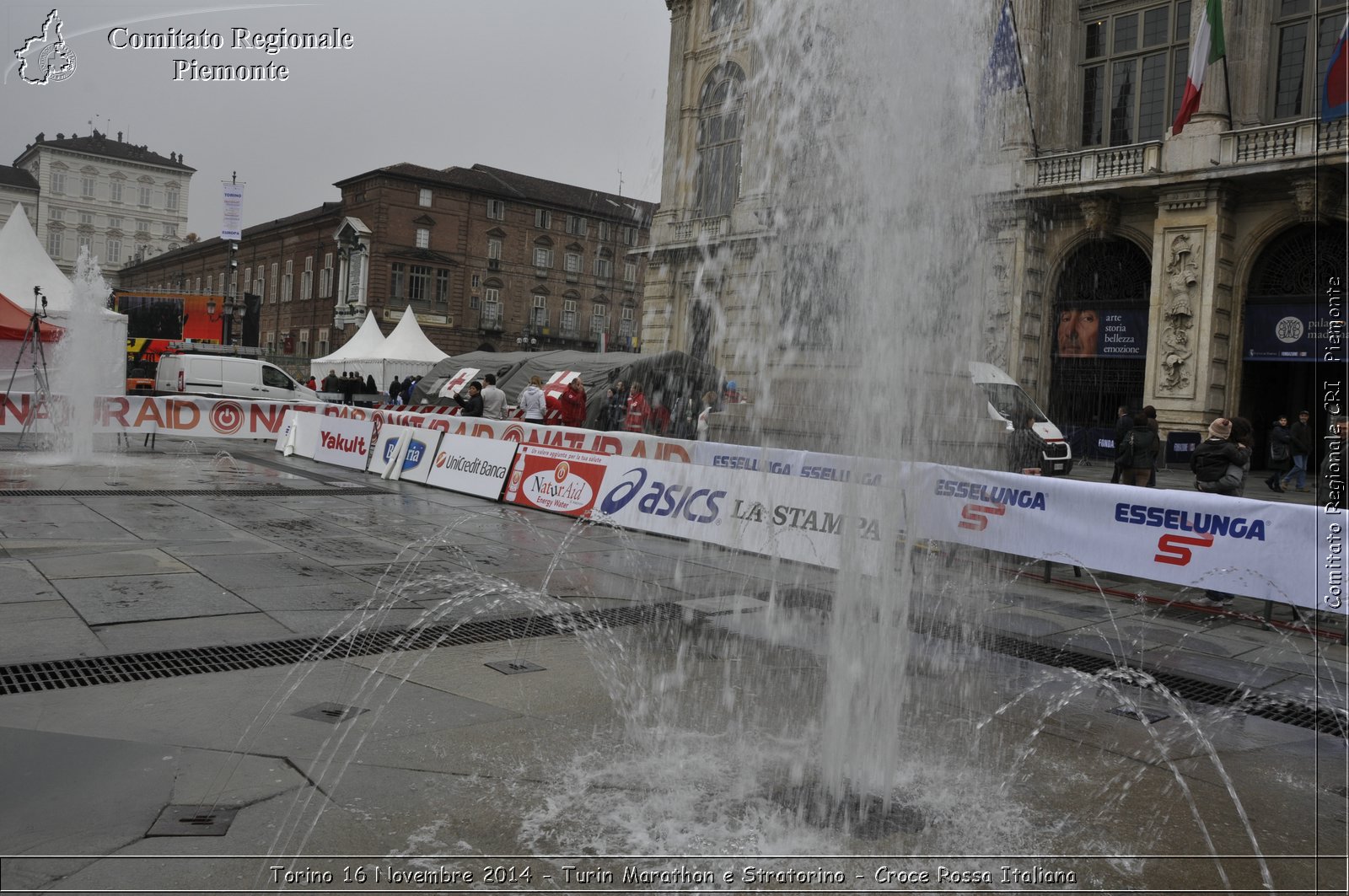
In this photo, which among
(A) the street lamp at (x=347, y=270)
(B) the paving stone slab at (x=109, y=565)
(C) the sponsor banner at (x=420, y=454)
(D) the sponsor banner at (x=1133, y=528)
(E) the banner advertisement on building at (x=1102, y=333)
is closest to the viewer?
(D) the sponsor banner at (x=1133, y=528)

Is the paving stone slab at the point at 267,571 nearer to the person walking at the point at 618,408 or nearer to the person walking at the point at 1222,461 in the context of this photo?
the person walking at the point at 1222,461

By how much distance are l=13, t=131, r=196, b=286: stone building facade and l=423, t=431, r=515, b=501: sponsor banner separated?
30.2 metres

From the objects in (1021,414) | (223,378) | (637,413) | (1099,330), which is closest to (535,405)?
(637,413)

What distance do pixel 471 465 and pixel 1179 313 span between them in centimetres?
1731

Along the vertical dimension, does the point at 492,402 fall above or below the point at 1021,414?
below

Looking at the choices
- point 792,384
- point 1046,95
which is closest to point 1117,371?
point 1046,95

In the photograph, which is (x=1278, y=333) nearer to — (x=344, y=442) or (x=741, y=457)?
(x=741, y=457)

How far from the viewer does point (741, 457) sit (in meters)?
13.3

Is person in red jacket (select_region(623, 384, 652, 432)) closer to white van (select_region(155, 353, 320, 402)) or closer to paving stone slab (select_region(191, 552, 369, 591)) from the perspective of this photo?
paving stone slab (select_region(191, 552, 369, 591))

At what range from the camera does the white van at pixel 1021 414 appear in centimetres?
1950

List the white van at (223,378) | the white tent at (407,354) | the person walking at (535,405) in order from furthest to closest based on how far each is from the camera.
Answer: the white tent at (407,354) < the white van at (223,378) < the person walking at (535,405)

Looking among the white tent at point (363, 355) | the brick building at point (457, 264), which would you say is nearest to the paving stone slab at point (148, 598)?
the white tent at point (363, 355)

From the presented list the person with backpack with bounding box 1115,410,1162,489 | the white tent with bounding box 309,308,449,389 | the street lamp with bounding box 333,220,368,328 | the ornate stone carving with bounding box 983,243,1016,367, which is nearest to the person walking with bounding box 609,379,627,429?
the ornate stone carving with bounding box 983,243,1016,367

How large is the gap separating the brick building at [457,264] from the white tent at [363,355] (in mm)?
21369
